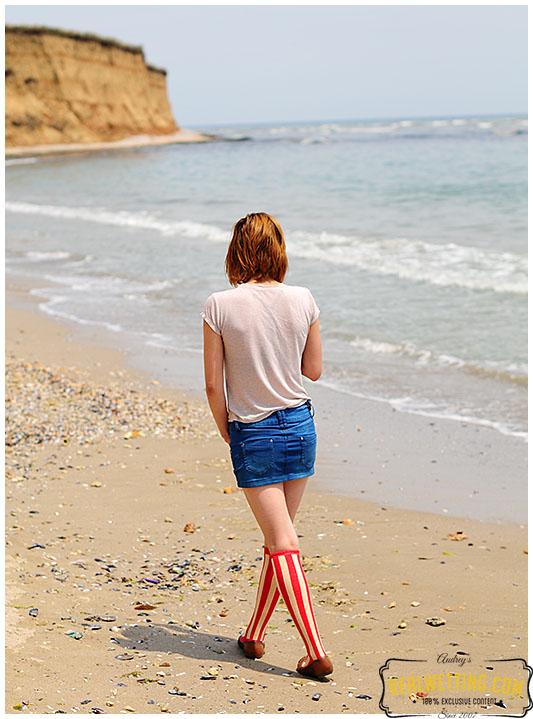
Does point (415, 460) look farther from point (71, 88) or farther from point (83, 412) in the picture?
point (71, 88)

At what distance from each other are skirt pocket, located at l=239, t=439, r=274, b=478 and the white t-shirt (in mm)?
99

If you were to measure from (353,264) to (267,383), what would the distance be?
12.1 meters

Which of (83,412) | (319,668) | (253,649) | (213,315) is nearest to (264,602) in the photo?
(253,649)

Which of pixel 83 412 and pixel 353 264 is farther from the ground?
pixel 353 264

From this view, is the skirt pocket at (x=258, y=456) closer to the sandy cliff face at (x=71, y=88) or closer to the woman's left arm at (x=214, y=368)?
the woman's left arm at (x=214, y=368)

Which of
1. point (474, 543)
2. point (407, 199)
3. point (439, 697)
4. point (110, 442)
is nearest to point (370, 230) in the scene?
point (407, 199)

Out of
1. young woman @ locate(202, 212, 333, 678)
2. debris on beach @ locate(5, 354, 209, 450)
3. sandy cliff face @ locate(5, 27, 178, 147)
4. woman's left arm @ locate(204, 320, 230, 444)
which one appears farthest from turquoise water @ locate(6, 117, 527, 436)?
sandy cliff face @ locate(5, 27, 178, 147)

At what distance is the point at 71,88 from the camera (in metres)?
70.2

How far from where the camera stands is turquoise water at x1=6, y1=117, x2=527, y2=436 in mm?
8773

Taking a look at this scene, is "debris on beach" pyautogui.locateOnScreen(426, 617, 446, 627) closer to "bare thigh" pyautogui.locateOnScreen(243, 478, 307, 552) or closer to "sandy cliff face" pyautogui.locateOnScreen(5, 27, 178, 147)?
"bare thigh" pyautogui.locateOnScreen(243, 478, 307, 552)

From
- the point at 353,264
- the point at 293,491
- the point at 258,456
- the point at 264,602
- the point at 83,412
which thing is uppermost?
the point at 353,264

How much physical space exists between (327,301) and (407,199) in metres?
13.2

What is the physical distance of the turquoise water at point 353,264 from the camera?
877 cm

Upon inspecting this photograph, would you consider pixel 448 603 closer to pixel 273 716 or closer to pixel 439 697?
pixel 439 697
